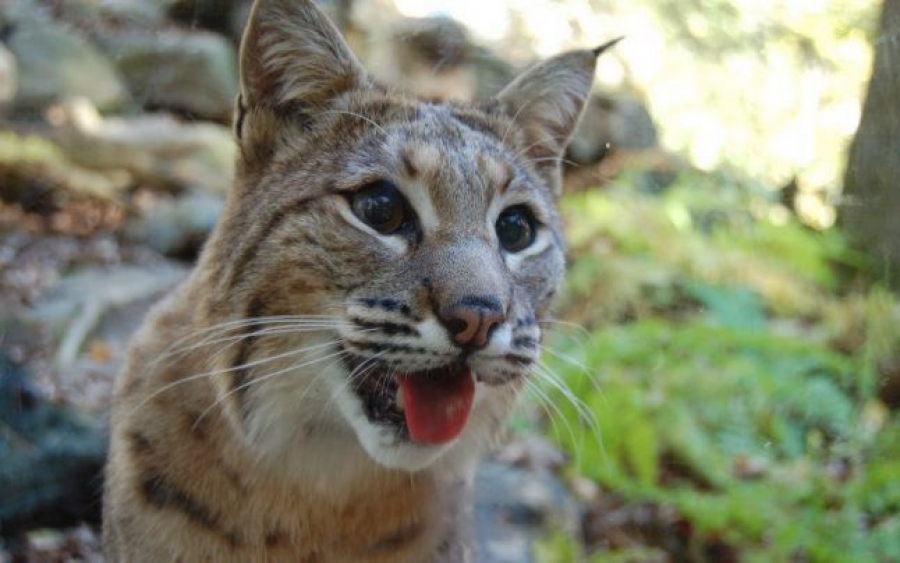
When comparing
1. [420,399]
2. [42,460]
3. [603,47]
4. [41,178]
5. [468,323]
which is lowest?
[42,460]

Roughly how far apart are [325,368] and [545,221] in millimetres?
861

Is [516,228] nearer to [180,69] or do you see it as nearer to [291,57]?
[291,57]

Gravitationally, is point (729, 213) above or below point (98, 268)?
above

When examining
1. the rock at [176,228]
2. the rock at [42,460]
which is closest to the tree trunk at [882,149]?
the rock at [42,460]

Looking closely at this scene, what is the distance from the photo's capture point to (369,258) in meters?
2.23

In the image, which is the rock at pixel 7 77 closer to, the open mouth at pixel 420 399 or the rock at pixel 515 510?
the rock at pixel 515 510

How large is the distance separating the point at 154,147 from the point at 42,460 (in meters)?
4.78

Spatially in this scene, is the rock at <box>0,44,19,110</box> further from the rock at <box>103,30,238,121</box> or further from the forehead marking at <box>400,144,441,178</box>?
the forehead marking at <box>400,144,441,178</box>

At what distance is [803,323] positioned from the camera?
16.0ft

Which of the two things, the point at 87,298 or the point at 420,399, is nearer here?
the point at 420,399

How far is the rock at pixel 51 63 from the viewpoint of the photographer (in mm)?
5852

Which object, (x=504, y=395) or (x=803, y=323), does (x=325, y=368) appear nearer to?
(x=504, y=395)

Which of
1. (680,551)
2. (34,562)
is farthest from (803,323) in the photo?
(34,562)

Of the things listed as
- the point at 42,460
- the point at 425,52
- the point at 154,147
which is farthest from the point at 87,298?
the point at 425,52
